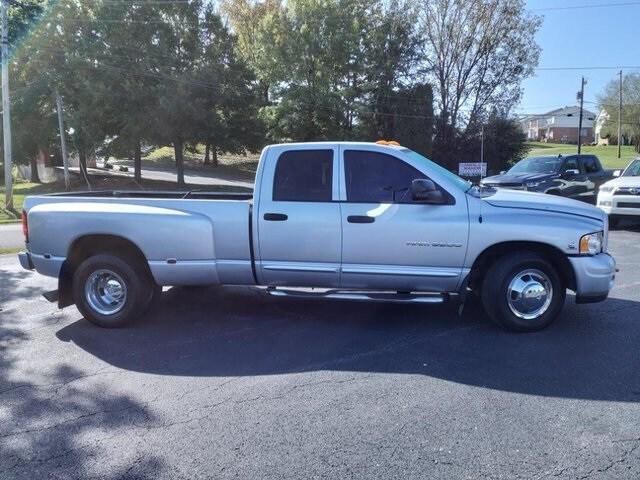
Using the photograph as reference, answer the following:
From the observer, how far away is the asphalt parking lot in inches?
124

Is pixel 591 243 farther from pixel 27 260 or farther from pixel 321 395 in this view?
pixel 27 260

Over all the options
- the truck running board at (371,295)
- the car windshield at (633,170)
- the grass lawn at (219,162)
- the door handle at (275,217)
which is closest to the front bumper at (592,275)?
the truck running board at (371,295)

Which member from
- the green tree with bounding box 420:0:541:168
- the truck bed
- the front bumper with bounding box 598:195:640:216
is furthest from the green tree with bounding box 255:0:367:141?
the truck bed

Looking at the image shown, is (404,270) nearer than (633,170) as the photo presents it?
Yes

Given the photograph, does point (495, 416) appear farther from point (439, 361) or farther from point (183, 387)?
point (183, 387)

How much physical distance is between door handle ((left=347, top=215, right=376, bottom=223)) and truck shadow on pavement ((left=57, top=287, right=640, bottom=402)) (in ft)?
3.69

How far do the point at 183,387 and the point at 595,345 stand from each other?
3688 mm

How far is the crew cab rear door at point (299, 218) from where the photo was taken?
5.38 metres

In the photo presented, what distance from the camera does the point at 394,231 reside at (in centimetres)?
524

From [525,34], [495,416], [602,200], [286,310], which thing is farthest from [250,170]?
[495,416]

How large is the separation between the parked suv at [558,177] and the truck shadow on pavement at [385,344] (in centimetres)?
793

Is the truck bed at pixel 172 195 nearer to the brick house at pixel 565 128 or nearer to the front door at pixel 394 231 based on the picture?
the front door at pixel 394 231

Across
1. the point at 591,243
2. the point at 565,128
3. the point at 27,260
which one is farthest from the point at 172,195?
the point at 565,128

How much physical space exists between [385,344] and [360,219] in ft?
4.01
